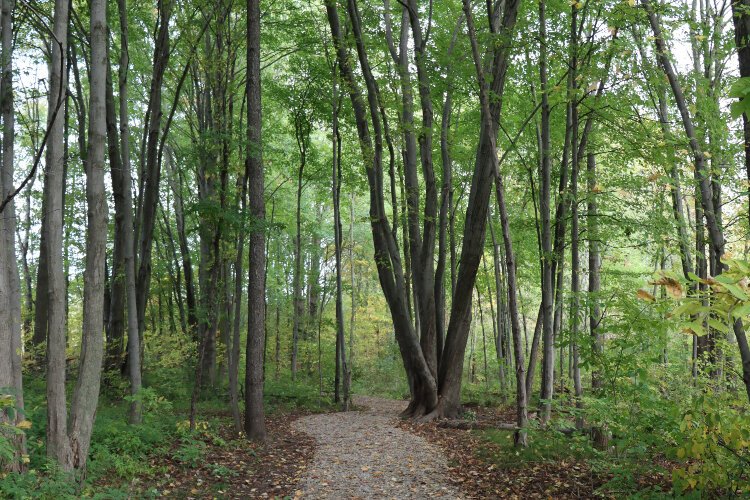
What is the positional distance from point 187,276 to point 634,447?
47.6ft

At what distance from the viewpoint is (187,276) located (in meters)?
16.5

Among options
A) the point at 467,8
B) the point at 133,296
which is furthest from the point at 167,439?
the point at 467,8

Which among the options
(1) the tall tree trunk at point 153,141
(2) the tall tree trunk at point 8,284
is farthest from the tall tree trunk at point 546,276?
(1) the tall tree trunk at point 153,141

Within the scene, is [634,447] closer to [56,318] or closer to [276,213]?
[56,318]

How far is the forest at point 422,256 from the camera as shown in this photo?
4875mm

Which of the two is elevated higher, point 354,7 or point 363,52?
point 354,7

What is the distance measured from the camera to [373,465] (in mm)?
7211

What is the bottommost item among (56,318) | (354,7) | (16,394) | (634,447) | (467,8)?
(634,447)

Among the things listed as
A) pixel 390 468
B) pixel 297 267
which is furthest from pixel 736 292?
pixel 297 267

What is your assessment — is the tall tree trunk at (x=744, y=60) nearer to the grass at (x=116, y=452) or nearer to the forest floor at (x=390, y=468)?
the forest floor at (x=390, y=468)

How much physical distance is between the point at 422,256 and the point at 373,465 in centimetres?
539

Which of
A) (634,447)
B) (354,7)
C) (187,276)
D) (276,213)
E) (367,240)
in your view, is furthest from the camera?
(367,240)

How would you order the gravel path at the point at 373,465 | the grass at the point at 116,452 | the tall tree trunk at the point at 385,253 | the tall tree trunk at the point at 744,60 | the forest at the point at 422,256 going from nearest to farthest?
the tall tree trunk at the point at 744,60 → the grass at the point at 116,452 → the forest at the point at 422,256 → the gravel path at the point at 373,465 → the tall tree trunk at the point at 385,253

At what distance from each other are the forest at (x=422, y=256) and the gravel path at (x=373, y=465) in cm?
6
